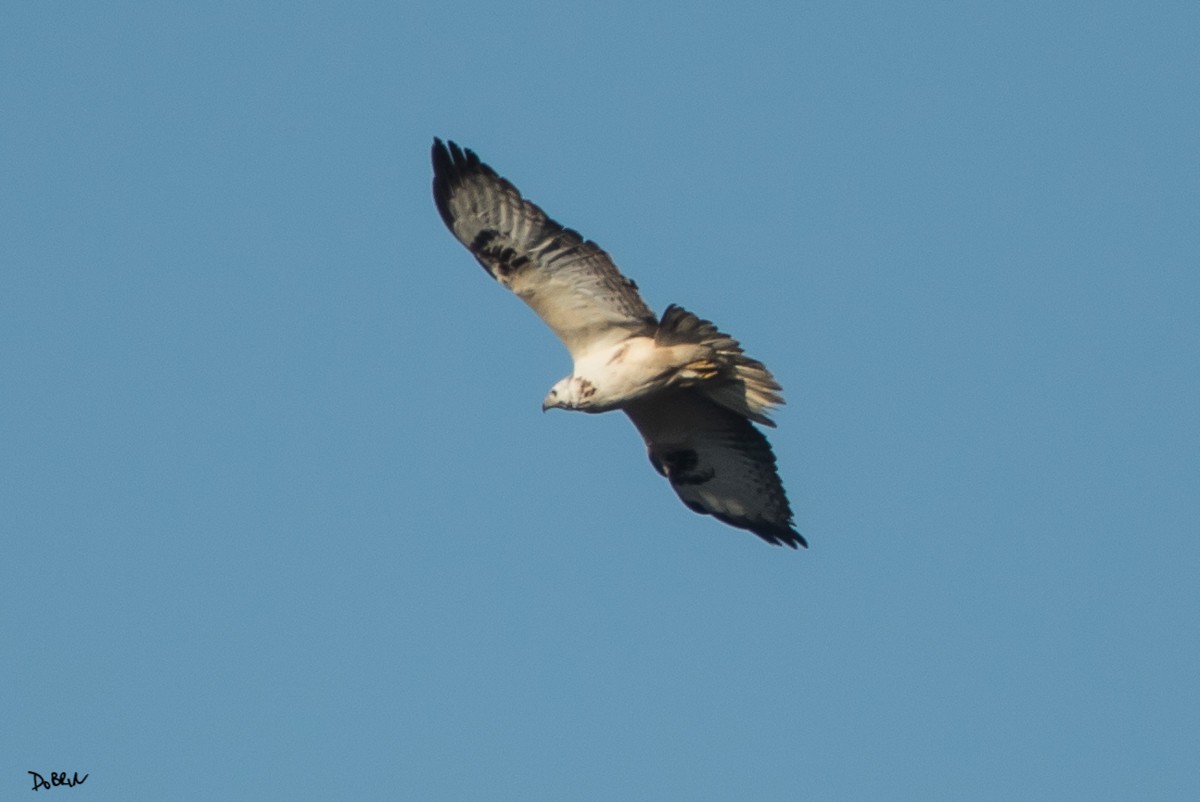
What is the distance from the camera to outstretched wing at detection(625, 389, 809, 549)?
11336mm

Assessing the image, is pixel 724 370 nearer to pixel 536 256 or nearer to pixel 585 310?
pixel 585 310

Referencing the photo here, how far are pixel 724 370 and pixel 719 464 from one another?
1.52m

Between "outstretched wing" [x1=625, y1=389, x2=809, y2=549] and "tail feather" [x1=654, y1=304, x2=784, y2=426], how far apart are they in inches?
33.5

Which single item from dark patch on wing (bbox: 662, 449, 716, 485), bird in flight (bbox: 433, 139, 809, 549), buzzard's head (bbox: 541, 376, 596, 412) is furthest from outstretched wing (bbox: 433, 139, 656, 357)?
dark patch on wing (bbox: 662, 449, 716, 485)

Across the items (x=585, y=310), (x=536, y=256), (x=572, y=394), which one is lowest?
(x=572, y=394)

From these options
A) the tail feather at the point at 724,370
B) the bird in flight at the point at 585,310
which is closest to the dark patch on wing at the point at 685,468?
the bird in flight at the point at 585,310

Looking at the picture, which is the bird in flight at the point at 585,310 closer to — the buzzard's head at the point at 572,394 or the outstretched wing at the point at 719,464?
the buzzard's head at the point at 572,394

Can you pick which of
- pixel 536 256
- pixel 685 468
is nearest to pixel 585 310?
pixel 536 256

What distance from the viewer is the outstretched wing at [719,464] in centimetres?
1134

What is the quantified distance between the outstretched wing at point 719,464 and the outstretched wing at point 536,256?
938mm

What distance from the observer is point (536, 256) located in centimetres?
1043

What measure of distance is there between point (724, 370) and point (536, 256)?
4.21 feet

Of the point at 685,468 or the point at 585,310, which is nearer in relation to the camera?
the point at 585,310

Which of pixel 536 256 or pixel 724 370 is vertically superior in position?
pixel 536 256
